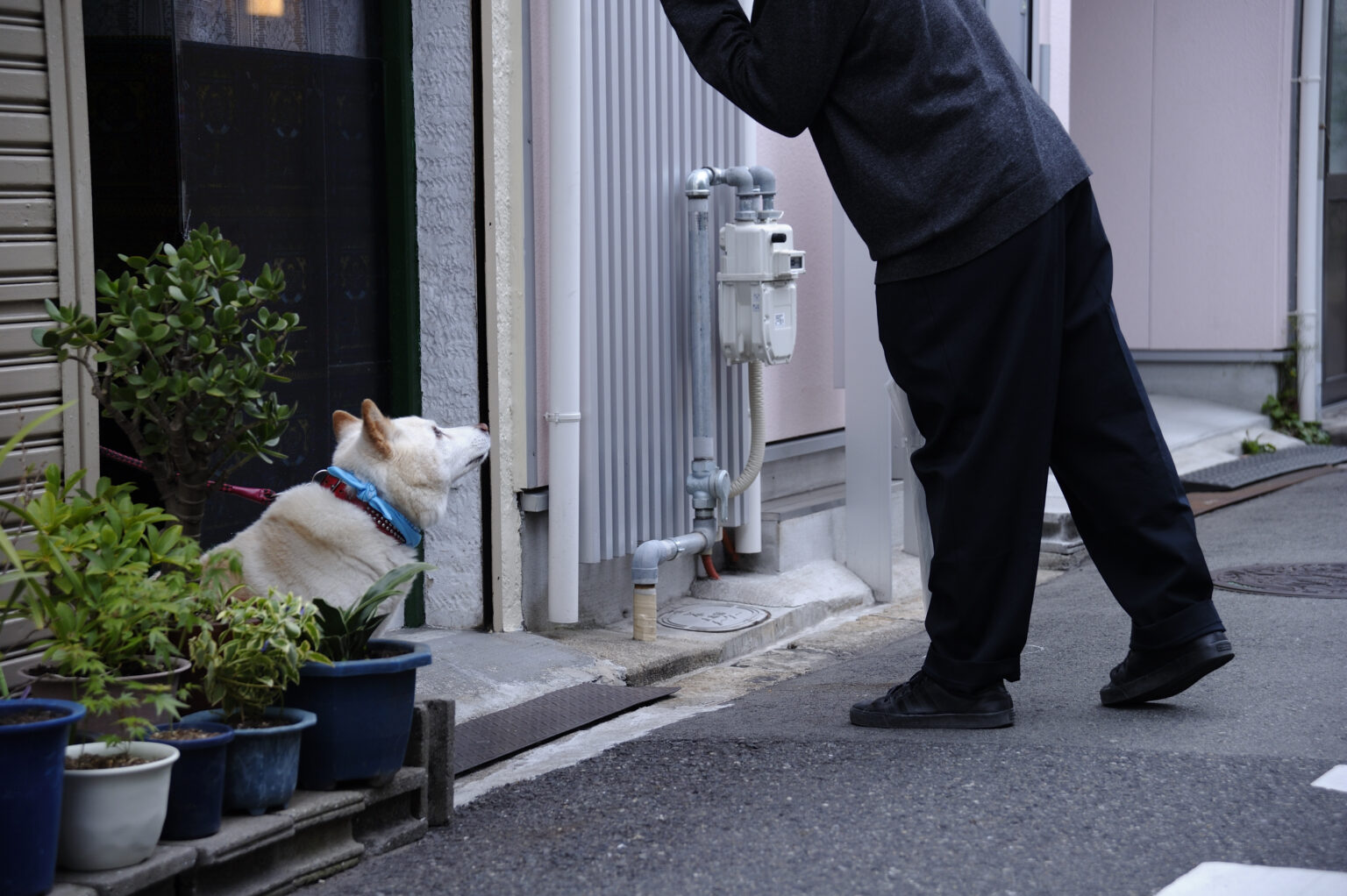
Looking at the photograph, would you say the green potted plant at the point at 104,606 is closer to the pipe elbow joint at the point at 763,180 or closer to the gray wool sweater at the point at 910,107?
the gray wool sweater at the point at 910,107

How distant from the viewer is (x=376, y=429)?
3547 millimetres

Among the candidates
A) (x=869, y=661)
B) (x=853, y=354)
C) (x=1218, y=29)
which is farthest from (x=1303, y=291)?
(x=869, y=661)

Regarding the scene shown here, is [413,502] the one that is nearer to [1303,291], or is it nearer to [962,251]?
[962,251]

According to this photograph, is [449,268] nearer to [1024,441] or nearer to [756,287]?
[756,287]

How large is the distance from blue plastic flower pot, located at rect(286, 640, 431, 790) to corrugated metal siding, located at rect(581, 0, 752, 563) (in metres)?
2.21

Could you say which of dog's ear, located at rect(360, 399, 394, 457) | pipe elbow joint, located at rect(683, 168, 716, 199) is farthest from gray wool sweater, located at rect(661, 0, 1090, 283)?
pipe elbow joint, located at rect(683, 168, 716, 199)

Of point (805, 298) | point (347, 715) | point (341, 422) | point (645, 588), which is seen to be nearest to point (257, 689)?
point (347, 715)

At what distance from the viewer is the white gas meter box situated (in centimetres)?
532

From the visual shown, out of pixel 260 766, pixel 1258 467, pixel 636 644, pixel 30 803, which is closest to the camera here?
pixel 30 803

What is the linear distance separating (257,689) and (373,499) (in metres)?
0.90

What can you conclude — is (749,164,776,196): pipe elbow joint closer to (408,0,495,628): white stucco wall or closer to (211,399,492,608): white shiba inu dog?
(408,0,495,628): white stucco wall

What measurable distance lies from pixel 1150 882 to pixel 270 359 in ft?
6.14

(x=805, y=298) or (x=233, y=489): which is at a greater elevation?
(x=805, y=298)

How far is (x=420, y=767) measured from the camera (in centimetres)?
305
